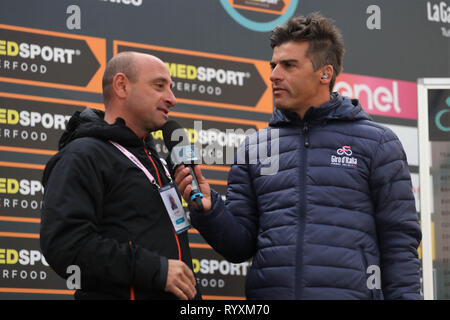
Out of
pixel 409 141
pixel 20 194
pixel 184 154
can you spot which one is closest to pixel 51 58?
pixel 20 194

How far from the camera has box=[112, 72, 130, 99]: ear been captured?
2.68 m

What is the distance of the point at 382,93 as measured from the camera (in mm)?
4145

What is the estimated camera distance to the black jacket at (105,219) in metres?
2.25

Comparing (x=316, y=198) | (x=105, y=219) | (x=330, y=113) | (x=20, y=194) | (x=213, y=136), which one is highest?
(x=213, y=136)

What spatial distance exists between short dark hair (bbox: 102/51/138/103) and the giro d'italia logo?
1283mm

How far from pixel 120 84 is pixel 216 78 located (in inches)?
45.3

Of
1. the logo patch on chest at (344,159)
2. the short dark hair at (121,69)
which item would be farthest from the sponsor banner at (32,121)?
the logo patch on chest at (344,159)

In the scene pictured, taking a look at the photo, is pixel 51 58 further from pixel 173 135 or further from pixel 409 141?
pixel 409 141

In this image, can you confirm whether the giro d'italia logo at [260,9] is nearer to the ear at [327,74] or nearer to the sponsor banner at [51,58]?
the sponsor banner at [51,58]

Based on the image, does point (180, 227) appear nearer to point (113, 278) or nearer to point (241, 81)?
point (113, 278)

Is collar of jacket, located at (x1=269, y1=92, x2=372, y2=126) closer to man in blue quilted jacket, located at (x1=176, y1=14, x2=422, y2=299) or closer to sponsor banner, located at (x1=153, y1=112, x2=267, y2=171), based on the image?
man in blue quilted jacket, located at (x1=176, y1=14, x2=422, y2=299)

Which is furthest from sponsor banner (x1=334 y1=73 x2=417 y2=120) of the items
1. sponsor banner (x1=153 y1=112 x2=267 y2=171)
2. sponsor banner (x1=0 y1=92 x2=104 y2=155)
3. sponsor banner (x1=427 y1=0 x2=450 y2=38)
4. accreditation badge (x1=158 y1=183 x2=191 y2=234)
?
accreditation badge (x1=158 y1=183 x2=191 y2=234)

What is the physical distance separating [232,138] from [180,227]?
134 cm

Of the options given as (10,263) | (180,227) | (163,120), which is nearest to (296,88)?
(163,120)
